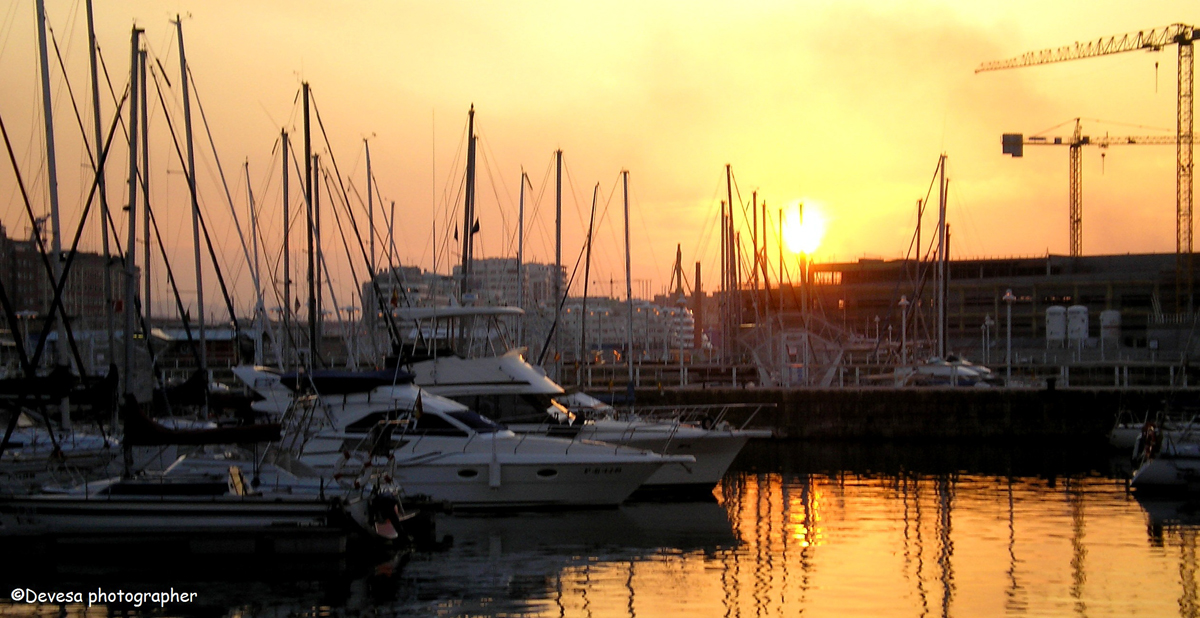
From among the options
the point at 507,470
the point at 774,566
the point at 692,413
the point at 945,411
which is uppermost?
the point at 692,413

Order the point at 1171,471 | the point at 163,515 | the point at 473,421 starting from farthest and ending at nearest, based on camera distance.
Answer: the point at 1171,471, the point at 473,421, the point at 163,515

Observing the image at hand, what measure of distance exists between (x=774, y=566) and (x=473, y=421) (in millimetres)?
7030

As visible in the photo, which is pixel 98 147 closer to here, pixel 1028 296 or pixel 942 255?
pixel 942 255

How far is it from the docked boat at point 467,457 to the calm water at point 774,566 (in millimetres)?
527

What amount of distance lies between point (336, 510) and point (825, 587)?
674cm

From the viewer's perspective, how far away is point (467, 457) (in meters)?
22.3

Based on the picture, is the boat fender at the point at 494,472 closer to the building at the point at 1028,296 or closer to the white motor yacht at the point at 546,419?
the white motor yacht at the point at 546,419

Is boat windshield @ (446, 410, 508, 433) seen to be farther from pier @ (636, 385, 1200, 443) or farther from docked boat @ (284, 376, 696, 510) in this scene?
pier @ (636, 385, 1200, 443)

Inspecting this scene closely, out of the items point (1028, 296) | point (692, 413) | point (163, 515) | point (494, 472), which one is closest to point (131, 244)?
point (163, 515)

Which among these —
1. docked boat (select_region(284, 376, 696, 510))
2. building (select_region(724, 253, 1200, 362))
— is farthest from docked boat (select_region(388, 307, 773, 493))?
building (select_region(724, 253, 1200, 362))

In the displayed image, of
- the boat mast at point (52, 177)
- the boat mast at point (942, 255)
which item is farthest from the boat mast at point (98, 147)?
the boat mast at point (942, 255)

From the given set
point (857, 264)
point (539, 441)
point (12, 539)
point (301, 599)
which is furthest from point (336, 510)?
point (857, 264)

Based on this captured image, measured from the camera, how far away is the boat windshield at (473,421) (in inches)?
888

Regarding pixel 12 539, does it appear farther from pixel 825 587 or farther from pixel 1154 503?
pixel 1154 503
